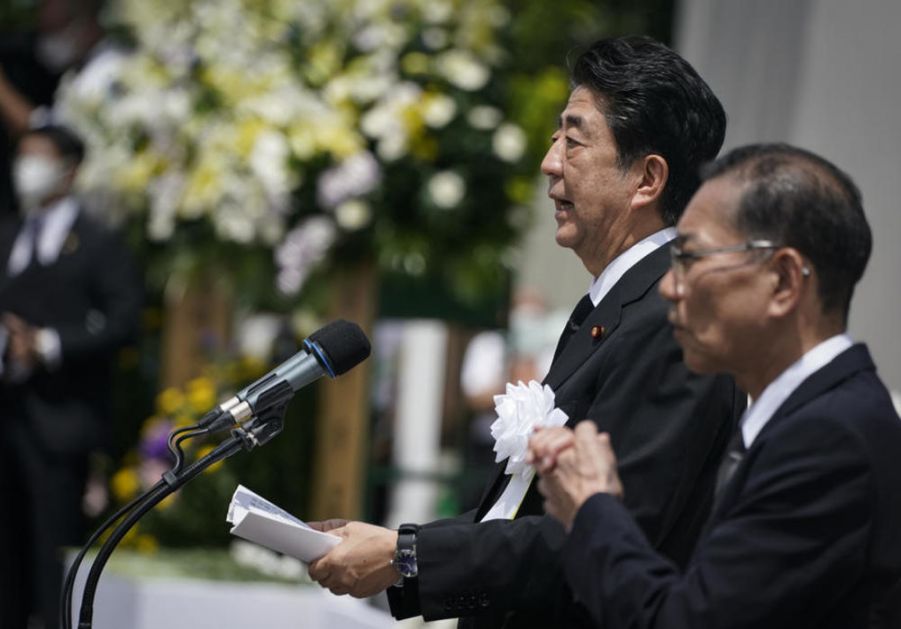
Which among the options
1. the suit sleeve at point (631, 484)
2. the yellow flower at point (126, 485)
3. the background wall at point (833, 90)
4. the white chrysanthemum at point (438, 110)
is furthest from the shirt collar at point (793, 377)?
the yellow flower at point (126, 485)

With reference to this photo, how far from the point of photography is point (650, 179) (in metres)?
2.68

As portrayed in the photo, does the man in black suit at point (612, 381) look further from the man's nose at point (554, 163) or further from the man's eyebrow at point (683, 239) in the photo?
the man's eyebrow at point (683, 239)

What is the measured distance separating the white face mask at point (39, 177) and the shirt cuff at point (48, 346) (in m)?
0.59

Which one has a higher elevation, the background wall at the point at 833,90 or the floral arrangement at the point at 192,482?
the background wall at the point at 833,90

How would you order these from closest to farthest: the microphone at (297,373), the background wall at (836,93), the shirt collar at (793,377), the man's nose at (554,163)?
→ the shirt collar at (793,377)
the microphone at (297,373)
the man's nose at (554,163)
the background wall at (836,93)

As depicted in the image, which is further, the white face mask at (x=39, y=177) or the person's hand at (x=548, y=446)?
the white face mask at (x=39, y=177)

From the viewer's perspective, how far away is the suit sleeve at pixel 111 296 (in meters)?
6.12

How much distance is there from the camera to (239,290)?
19.3 ft

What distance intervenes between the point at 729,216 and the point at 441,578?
78 centimetres

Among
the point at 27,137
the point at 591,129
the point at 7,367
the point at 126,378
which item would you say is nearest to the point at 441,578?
the point at 591,129

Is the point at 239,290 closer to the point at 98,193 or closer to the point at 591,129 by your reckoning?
the point at 98,193

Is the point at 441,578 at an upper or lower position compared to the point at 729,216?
lower

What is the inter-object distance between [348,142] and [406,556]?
10.5 feet

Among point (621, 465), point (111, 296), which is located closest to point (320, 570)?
point (621, 465)
